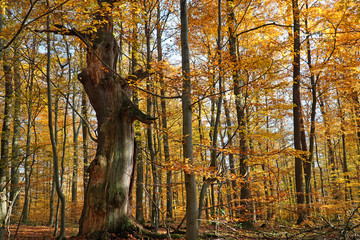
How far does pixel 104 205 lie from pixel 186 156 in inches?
97.5

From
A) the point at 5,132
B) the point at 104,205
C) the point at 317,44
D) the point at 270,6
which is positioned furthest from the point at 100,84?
the point at 317,44

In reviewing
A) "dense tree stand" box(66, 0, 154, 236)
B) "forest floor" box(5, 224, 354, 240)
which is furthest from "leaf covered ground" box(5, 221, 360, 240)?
"dense tree stand" box(66, 0, 154, 236)

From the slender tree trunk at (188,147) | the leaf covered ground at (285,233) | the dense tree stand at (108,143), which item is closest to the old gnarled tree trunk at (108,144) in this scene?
the dense tree stand at (108,143)

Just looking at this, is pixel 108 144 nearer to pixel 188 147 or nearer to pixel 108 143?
pixel 108 143

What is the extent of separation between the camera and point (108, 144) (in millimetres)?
5363

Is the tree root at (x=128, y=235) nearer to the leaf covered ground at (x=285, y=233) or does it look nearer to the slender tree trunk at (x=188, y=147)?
the leaf covered ground at (x=285, y=233)

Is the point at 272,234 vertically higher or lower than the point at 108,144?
lower

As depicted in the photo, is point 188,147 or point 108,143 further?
point 108,143

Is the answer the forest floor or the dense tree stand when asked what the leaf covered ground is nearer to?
the forest floor

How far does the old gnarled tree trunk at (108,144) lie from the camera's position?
4.93 metres

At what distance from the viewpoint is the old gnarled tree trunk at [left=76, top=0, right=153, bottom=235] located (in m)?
4.93

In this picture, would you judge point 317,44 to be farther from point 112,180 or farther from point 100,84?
point 112,180

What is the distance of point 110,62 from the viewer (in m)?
5.90

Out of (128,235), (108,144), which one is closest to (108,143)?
(108,144)
